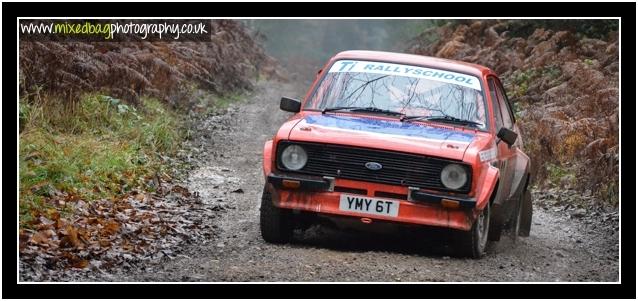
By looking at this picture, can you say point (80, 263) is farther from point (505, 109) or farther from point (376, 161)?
point (505, 109)

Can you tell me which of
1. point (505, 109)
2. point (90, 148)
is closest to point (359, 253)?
point (505, 109)

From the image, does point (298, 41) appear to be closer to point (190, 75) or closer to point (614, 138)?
point (190, 75)

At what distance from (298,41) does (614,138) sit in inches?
1702

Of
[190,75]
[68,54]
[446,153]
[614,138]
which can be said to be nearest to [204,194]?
[68,54]

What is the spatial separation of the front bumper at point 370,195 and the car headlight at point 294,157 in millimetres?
82

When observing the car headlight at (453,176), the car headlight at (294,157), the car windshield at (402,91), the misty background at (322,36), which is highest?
the misty background at (322,36)

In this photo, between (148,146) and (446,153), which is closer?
(446,153)

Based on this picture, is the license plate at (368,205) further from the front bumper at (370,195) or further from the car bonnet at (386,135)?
the car bonnet at (386,135)

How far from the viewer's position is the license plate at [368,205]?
7.36 metres

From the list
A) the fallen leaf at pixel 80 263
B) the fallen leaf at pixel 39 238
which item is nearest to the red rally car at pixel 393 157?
the fallen leaf at pixel 80 263

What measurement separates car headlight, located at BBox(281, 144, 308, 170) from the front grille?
3 centimetres

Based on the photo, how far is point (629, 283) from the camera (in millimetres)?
7168

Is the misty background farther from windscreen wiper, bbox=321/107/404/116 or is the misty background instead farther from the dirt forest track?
windscreen wiper, bbox=321/107/404/116

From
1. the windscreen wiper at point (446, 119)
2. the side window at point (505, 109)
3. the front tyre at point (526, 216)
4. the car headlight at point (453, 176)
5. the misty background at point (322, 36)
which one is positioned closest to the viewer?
the car headlight at point (453, 176)
